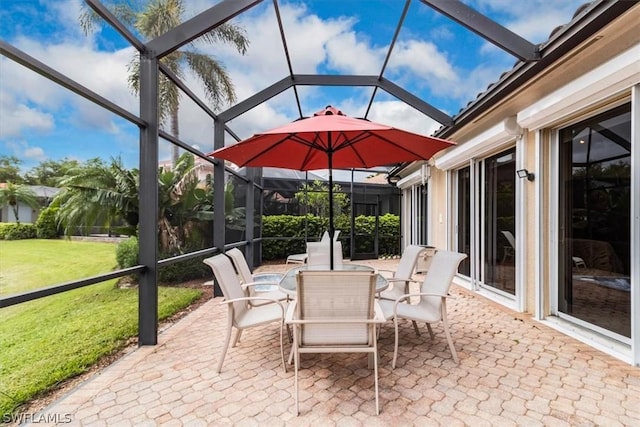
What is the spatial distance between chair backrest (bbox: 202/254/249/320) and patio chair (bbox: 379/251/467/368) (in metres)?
1.55

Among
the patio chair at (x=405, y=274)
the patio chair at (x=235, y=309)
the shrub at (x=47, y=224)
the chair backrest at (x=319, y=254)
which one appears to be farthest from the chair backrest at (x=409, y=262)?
the shrub at (x=47, y=224)

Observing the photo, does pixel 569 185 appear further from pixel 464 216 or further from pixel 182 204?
pixel 182 204

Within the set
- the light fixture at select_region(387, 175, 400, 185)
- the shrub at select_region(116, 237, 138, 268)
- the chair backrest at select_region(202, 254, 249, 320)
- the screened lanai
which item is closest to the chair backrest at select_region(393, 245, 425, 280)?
the chair backrest at select_region(202, 254, 249, 320)

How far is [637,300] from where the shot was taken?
3195 millimetres

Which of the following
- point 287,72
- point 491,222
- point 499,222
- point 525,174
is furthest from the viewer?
point 287,72

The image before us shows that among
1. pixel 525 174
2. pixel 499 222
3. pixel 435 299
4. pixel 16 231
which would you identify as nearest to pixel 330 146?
pixel 435 299

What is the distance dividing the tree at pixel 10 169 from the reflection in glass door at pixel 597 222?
226 inches

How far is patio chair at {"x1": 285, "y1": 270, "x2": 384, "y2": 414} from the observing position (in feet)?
8.79

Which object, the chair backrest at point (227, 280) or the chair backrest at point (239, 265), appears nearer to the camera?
the chair backrest at point (227, 280)

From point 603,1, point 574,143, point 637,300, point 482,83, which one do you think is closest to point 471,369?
point 637,300

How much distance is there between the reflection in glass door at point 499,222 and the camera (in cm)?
554

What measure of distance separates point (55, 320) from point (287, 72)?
19.1 feet

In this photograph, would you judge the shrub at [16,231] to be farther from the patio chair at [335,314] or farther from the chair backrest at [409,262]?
the chair backrest at [409,262]

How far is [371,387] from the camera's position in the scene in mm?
2883
